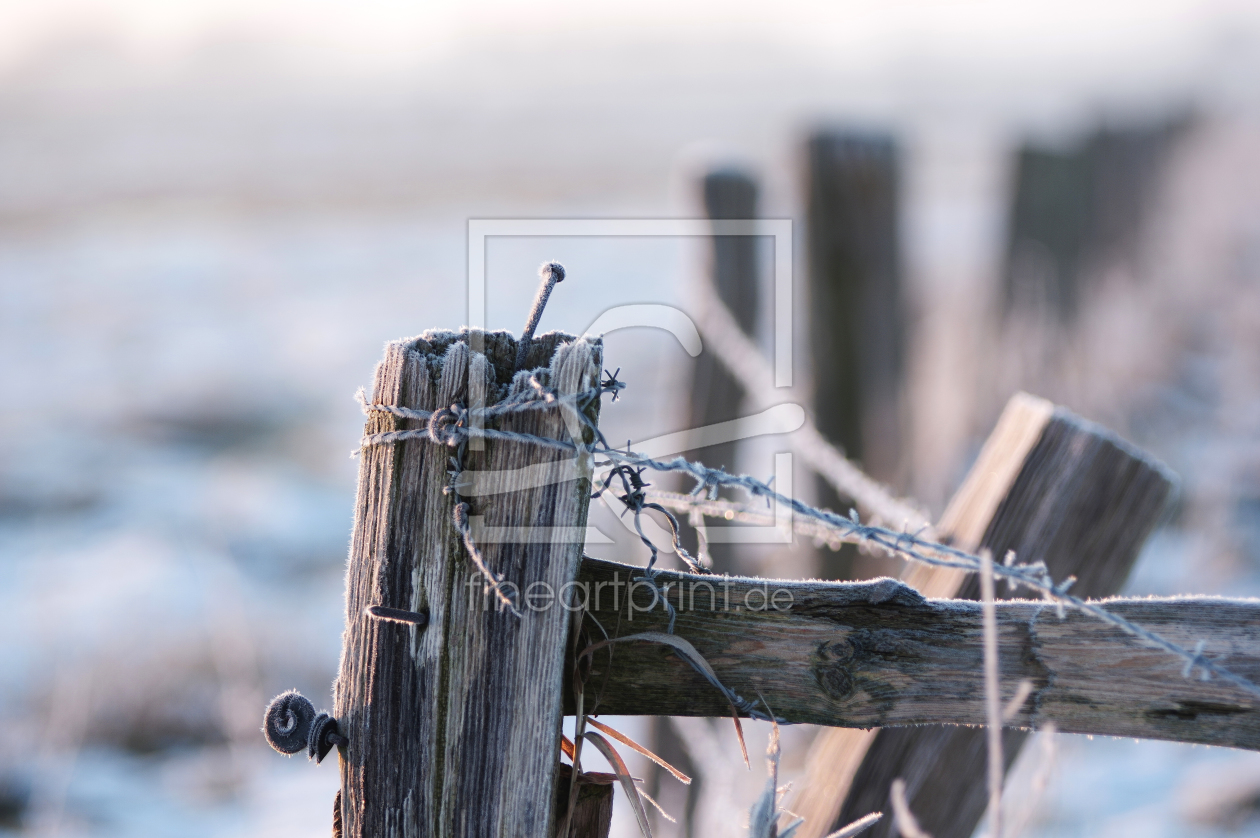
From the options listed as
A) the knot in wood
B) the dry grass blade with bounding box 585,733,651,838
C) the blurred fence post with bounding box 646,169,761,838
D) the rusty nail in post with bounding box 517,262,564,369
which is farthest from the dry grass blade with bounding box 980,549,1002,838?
the blurred fence post with bounding box 646,169,761,838

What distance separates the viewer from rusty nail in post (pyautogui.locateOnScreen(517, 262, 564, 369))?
93 cm

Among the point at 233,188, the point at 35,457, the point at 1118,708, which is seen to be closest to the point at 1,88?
the point at 233,188

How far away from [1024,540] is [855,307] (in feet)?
7.22

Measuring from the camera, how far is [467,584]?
91cm

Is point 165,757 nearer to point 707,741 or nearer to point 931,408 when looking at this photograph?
point 707,741

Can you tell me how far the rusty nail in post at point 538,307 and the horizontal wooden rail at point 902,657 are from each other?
25cm

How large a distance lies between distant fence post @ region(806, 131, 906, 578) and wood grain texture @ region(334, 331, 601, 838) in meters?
2.59

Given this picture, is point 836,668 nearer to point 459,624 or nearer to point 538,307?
point 459,624

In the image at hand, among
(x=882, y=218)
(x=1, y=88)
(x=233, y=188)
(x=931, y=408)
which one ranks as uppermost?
(x=1, y=88)

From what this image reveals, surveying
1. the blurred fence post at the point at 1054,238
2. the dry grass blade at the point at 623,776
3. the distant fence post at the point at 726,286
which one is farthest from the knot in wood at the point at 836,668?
the blurred fence post at the point at 1054,238

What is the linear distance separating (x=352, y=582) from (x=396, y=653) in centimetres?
10

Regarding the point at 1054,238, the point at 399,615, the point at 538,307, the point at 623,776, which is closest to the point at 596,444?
the point at 538,307

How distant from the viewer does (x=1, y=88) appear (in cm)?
2664

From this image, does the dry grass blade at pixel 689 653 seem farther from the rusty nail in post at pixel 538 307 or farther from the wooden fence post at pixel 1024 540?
the wooden fence post at pixel 1024 540
